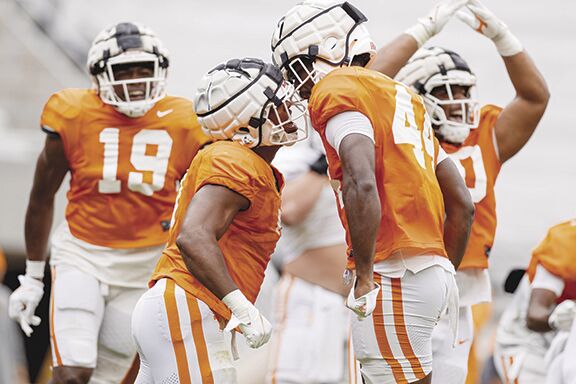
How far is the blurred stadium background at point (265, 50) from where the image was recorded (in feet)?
39.5

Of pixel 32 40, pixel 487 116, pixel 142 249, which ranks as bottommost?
pixel 32 40

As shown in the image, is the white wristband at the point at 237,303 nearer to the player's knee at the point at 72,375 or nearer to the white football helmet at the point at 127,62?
the player's knee at the point at 72,375

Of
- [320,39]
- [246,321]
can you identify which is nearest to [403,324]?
[246,321]

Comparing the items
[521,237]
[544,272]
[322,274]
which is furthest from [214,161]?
[521,237]

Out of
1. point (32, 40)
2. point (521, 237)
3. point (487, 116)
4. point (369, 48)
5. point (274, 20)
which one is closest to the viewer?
point (369, 48)

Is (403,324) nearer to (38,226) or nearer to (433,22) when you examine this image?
(433,22)

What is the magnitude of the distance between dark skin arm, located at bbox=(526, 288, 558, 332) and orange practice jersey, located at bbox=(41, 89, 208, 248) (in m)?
1.90

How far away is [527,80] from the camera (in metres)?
5.68

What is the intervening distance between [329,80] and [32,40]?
26.8 ft

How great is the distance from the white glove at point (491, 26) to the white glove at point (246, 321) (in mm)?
1979

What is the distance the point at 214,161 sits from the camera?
4.53 metres

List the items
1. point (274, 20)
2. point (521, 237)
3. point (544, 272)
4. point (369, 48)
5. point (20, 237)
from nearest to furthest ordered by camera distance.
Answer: point (369, 48)
point (544, 272)
point (20, 237)
point (521, 237)
point (274, 20)

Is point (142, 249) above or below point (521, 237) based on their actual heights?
above

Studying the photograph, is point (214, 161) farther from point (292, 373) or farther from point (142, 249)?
point (292, 373)
